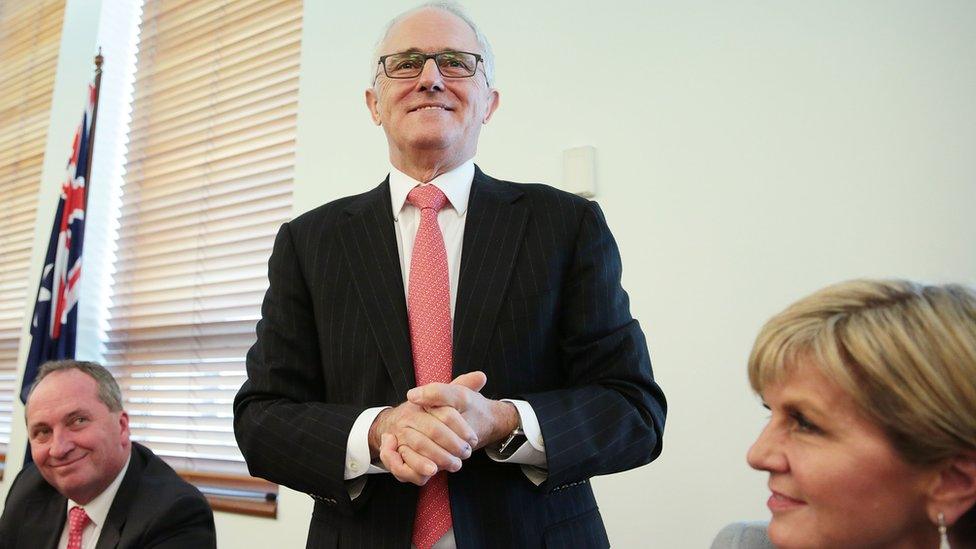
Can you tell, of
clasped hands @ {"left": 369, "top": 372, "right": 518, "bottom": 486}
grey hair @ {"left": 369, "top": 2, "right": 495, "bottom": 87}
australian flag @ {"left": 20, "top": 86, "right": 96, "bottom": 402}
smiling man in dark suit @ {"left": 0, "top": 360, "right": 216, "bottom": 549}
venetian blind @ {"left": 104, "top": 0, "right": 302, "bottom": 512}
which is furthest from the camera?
australian flag @ {"left": 20, "top": 86, "right": 96, "bottom": 402}

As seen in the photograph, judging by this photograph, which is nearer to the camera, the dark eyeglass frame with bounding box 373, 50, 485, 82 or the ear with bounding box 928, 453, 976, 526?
the ear with bounding box 928, 453, 976, 526

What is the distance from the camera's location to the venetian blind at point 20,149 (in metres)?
4.67

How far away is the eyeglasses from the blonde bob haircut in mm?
785

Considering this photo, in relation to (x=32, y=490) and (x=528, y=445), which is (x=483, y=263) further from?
(x=32, y=490)

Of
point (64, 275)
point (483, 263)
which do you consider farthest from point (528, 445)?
point (64, 275)

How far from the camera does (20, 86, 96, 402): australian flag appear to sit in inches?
149

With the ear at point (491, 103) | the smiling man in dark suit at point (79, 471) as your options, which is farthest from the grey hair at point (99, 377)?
the ear at point (491, 103)

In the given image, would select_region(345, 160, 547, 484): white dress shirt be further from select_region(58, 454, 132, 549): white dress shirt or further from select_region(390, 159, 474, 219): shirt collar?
select_region(58, 454, 132, 549): white dress shirt

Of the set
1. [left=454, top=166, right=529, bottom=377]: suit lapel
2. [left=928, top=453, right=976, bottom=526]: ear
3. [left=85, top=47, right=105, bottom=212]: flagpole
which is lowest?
[left=928, top=453, right=976, bottom=526]: ear

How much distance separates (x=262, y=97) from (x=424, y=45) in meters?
2.50

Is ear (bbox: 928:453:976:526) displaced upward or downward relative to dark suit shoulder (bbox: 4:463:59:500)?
upward

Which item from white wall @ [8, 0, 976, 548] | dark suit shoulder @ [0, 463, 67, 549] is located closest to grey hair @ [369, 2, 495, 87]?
white wall @ [8, 0, 976, 548]

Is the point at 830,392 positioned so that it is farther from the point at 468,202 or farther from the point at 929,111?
the point at 929,111

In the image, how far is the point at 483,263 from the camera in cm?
127
